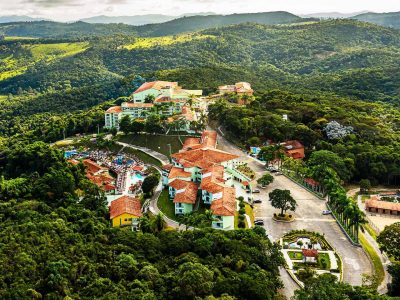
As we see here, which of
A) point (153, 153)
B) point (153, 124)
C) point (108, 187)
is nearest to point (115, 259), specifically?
point (108, 187)

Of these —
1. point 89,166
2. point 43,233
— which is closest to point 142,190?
point 89,166

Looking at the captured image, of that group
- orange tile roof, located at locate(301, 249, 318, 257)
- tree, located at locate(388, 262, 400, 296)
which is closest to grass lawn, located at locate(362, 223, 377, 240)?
orange tile roof, located at locate(301, 249, 318, 257)

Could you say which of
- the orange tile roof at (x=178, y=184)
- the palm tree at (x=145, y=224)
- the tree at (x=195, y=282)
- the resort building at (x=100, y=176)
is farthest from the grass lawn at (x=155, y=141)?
the tree at (x=195, y=282)

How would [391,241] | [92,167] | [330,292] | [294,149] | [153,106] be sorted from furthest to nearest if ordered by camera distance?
[153,106]
[294,149]
[92,167]
[391,241]
[330,292]

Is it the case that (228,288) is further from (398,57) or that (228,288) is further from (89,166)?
(398,57)

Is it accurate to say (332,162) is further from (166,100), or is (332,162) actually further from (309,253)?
(166,100)
